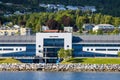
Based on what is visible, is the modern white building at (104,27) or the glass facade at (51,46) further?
the modern white building at (104,27)

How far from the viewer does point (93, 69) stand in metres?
68.0

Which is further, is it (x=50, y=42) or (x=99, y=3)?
(x=99, y=3)

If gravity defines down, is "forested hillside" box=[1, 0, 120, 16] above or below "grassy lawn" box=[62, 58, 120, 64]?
above

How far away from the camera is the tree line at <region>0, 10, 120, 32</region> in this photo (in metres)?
109

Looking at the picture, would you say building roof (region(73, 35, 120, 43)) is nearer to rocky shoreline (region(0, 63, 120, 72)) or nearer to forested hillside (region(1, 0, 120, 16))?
rocky shoreline (region(0, 63, 120, 72))

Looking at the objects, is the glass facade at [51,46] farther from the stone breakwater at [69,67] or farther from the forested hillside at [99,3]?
the forested hillside at [99,3]

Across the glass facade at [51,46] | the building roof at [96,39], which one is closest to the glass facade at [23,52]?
the glass facade at [51,46]

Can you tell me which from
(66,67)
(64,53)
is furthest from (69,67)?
(64,53)

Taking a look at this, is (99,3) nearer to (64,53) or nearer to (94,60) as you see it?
(64,53)

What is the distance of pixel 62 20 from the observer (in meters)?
112

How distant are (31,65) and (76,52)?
12.4 meters

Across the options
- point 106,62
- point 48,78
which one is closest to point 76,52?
point 106,62

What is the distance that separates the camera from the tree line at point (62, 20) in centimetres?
10854

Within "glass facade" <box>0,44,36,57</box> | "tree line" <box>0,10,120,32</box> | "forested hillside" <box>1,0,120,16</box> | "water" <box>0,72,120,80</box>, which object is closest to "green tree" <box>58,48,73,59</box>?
"glass facade" <box>0,44,36,57</box>
